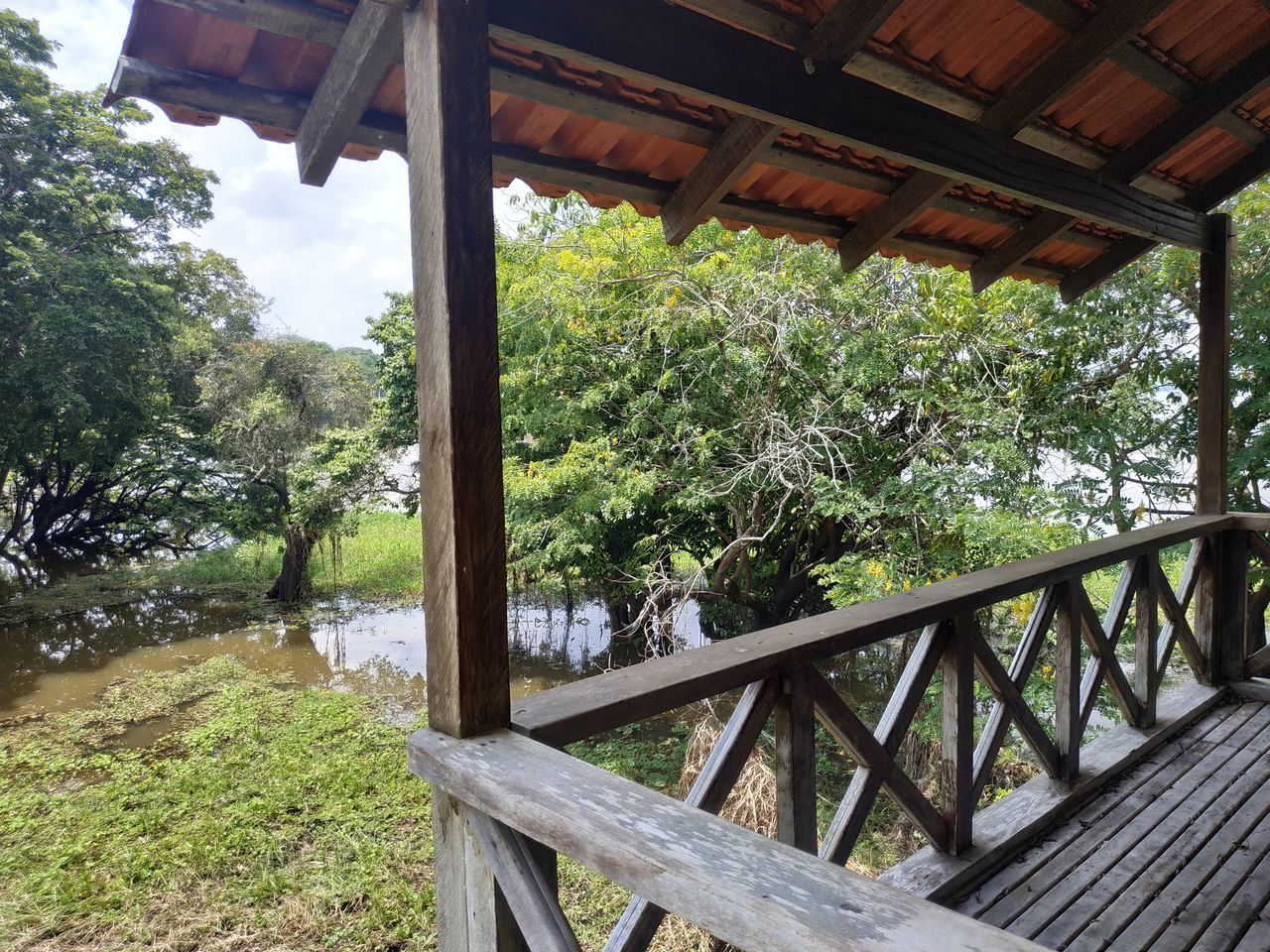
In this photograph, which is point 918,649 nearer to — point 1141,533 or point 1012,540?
point 1141,533

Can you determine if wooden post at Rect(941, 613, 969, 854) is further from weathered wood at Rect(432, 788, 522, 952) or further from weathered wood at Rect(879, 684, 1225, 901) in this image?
weathered wood at Rect(432, 788, 522, 952)

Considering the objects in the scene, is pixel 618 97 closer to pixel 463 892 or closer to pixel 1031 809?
pixel 463 892

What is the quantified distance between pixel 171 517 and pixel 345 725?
369 inches

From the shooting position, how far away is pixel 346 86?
1091mm

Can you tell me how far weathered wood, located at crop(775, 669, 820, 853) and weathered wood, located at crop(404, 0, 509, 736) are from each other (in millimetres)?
534

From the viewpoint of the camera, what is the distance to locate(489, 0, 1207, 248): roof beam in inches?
42.0

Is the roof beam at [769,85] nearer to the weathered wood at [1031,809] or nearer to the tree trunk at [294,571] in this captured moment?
the weathered wood at [1031,809]

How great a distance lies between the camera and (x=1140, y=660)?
2.41 meters

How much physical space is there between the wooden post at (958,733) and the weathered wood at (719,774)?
0.62 meters

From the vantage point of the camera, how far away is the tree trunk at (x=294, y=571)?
1074 centimetres

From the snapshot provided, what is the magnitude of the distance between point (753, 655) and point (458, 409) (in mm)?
627

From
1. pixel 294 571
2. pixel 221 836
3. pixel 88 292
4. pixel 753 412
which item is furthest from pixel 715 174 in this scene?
pixel 88 292

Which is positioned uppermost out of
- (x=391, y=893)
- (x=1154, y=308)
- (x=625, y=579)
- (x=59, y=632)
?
(x=1154, y=308)

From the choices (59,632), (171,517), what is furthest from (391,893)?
(171,517)
